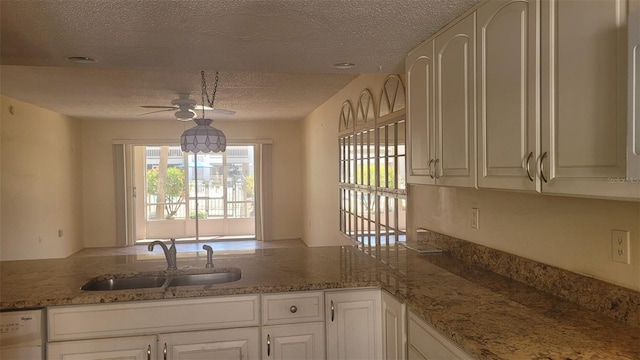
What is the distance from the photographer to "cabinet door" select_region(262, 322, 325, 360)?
2.07m

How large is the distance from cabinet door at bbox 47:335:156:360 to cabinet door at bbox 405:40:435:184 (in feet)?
5.12

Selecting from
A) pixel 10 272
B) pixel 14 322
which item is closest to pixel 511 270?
pixel 14 322

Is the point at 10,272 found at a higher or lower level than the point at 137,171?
lower

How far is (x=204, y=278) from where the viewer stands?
8.04ft

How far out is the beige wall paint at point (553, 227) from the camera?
4.92 feet

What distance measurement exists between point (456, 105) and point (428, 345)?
1031 mm

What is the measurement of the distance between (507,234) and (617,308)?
2.25 ft

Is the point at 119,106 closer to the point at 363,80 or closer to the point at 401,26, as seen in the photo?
the point at 363,80

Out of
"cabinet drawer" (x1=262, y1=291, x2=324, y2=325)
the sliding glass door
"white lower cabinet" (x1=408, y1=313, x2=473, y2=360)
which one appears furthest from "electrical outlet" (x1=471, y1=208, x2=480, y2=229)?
the sliding glass door

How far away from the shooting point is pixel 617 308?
1.47m

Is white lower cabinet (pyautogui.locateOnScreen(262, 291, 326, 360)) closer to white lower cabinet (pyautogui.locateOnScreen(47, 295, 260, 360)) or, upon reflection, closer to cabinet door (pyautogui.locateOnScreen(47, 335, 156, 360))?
white lower cabinet (pyautogui.locateOnScreen(47, 295, 260, 360))

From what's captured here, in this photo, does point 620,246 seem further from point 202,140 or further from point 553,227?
point 202,140

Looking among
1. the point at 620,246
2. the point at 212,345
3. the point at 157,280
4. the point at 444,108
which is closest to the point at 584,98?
the point at 620,246

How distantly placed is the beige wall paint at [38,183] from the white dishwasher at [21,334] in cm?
425
